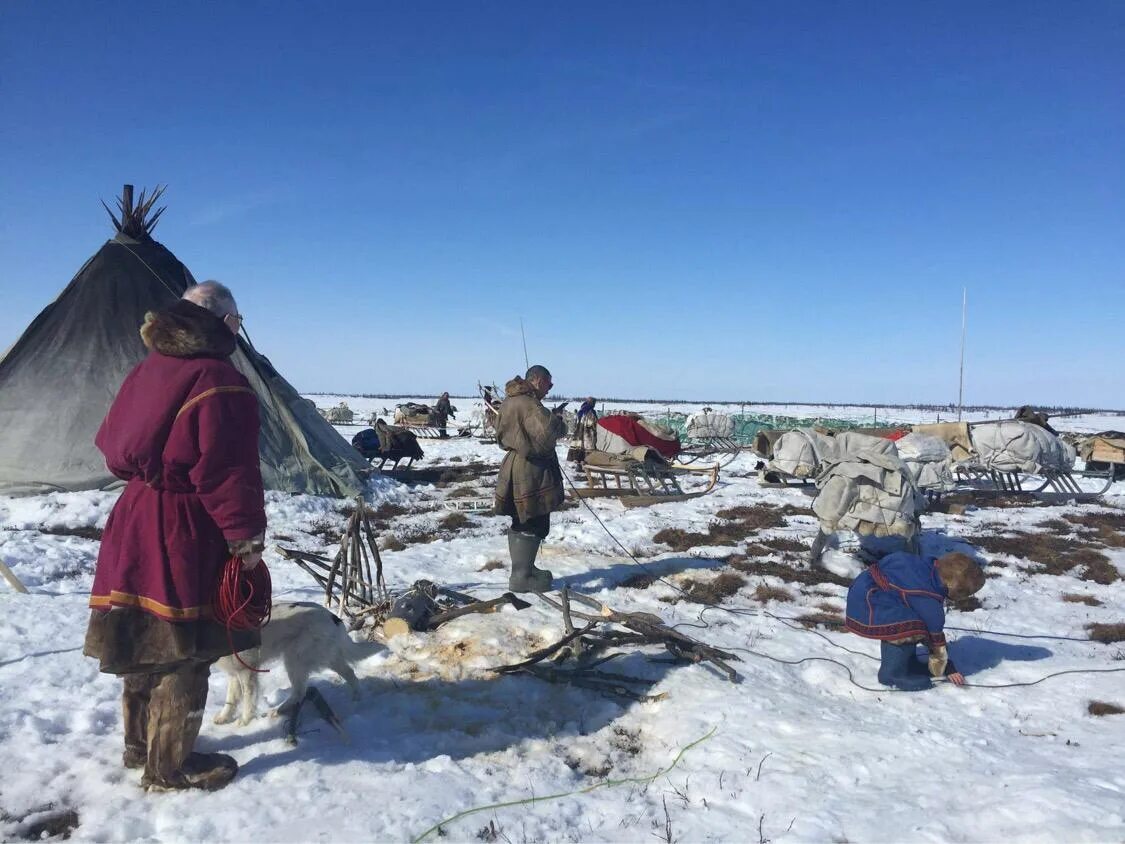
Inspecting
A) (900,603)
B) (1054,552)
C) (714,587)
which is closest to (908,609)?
(900,603)

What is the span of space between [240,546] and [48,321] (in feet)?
34.8

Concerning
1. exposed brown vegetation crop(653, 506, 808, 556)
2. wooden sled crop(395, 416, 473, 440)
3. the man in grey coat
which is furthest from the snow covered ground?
wooden sled crop(395, 416, 473, 440)

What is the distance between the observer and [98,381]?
1071cm

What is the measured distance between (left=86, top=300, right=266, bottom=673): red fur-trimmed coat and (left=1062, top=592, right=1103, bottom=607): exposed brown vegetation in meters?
7.67

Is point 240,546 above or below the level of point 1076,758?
above

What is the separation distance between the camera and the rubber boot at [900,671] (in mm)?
4613

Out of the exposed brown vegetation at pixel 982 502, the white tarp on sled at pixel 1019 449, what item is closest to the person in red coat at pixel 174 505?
the exposed brown vegetation at pixel 982 502

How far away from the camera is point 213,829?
279 centimetres

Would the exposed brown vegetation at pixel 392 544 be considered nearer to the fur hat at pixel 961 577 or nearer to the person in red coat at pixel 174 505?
the person in red coat at pixel 174 505

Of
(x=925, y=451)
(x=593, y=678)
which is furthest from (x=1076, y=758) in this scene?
(x=925, y=451)

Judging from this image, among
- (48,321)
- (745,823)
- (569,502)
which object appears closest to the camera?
(745,823)

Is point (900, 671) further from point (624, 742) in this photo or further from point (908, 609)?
point (624, 742)

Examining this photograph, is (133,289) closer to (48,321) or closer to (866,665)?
(48,321)

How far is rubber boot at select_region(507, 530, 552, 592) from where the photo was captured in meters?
6.23
